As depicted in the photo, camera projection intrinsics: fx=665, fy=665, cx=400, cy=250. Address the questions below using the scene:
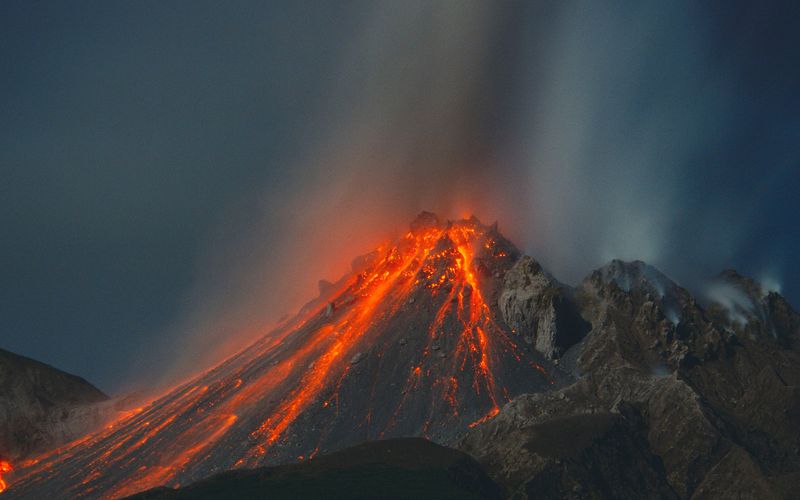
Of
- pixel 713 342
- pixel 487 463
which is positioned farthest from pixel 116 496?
pixel 713 342

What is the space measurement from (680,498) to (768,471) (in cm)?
1718

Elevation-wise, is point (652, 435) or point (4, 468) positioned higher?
point (4, 468)

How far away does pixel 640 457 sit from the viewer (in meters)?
124

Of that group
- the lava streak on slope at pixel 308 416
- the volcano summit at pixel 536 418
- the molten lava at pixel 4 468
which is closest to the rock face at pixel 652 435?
the volcano summit at pixel 536 418

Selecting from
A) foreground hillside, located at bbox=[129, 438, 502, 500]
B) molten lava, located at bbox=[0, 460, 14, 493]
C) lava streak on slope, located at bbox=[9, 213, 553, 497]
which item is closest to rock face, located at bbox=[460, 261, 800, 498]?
foreground hillside, located at bbox=[129, 438, 502, 500]

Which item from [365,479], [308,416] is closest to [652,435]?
[365,479]

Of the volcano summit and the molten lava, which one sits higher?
the molten lava

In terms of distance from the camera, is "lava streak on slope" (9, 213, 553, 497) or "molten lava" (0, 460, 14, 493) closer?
"lava streak on slope" (9, 213, 553, 497)

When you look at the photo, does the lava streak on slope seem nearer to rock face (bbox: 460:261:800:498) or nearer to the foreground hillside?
rock face (bbox: 460:261:800:498)

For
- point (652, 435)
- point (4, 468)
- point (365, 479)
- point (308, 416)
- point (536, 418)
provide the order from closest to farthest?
point (365, 479) → point (652, 435) → point (536, 418) → point (308, 416) → point (4, 468)

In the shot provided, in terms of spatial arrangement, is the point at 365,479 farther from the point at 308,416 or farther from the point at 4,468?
the point at 4,468

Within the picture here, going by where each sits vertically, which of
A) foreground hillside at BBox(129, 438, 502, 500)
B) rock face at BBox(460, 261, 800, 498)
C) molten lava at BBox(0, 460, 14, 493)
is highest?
molten lava at BBox(0, 460, 14, 493)

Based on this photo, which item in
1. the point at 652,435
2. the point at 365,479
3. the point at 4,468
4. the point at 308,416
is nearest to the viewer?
the point at 365,479

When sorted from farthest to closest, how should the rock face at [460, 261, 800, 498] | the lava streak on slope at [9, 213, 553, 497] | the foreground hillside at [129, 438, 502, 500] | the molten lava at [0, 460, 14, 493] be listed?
the molten lava at [0, 460, 14, 493] → the lava streak on slope at [9, 213, 553, 497] → the rock face at [460, 261, 800, 498] → the foreground hillside at [129, 438, 502, 500]
